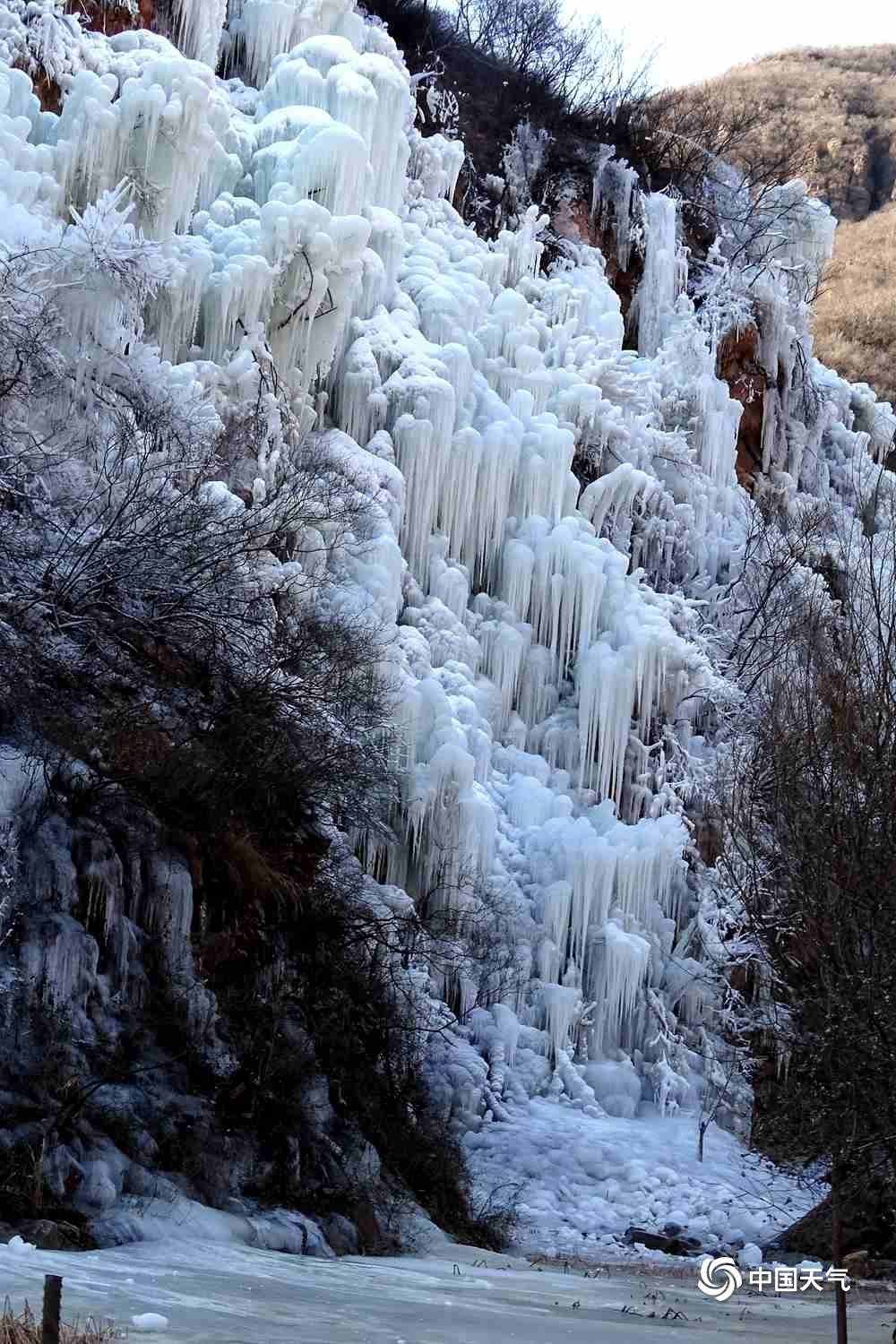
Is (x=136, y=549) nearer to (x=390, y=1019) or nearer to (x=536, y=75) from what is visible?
(x=390, y=1019)

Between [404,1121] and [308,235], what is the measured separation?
29.2 feet

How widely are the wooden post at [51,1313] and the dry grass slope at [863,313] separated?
1380 inches

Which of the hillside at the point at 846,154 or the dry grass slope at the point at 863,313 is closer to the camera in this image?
the dry grass slope at the point at 863,313

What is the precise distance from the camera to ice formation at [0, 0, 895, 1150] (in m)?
15.5

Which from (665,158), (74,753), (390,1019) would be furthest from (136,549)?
(665,158)

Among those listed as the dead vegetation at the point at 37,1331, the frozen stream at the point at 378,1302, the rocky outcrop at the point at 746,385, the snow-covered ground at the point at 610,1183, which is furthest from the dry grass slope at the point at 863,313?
the dead vegetation at the point at 37,1331

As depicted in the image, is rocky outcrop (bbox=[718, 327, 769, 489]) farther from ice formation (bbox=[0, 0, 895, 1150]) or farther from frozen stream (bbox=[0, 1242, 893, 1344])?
frozen stream (bbox=[0, 1242, 893, 1344])

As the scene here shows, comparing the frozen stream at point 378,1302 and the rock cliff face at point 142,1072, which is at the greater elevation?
the rock cliff face at point 142,1072

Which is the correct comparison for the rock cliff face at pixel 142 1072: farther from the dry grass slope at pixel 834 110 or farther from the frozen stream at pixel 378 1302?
the dry grass slope at pixel 834 110

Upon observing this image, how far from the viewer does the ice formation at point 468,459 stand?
15.5 metres

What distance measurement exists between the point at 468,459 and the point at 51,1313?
46.5ft

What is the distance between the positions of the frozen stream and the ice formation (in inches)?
190

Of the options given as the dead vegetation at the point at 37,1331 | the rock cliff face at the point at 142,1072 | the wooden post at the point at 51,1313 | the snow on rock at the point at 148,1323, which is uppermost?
the rock cliff face at the point at 142,1072

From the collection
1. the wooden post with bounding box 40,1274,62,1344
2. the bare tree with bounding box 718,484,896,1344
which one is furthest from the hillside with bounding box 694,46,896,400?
the wooden post with bounding box 40,1274,62,1344
